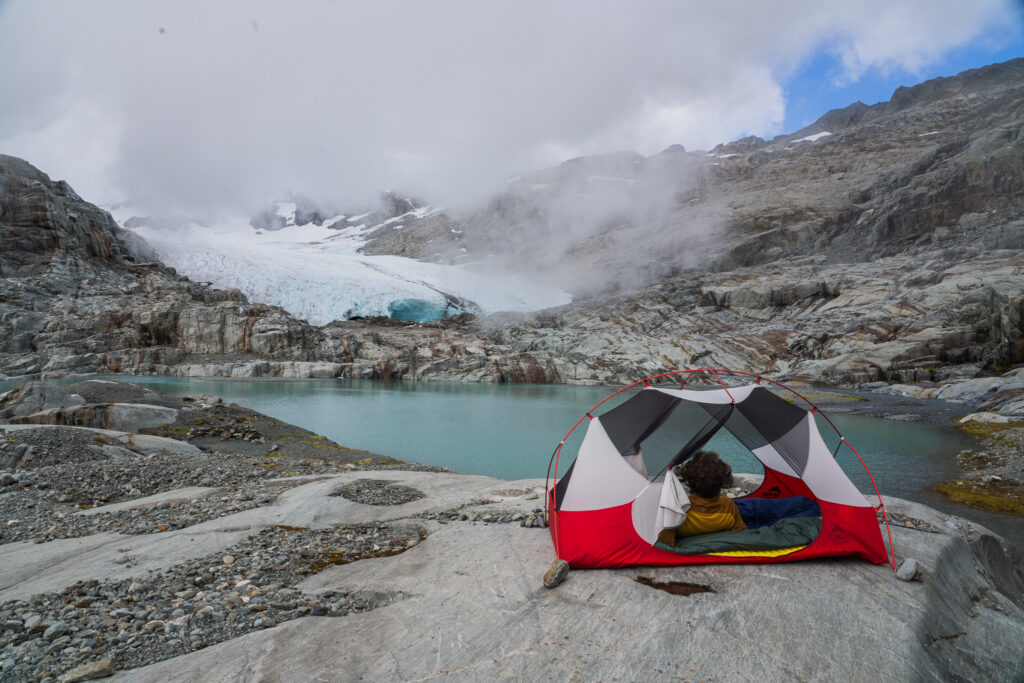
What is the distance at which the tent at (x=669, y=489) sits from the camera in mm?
5480

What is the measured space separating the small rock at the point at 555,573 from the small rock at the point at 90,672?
3683 millimetres

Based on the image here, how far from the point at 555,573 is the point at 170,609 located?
3770mm

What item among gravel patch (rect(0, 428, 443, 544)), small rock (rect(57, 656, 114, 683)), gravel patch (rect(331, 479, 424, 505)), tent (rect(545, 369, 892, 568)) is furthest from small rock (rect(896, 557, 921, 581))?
gravel patch (rect(0, 428, 443, 544))

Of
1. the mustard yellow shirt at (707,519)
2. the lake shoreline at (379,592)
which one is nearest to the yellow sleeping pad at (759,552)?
the lake shoreline at (379,592)

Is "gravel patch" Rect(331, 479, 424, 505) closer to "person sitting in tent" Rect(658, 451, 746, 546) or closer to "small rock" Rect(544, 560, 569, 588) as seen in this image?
"small rock" Rect(544, 560, 569, 588)

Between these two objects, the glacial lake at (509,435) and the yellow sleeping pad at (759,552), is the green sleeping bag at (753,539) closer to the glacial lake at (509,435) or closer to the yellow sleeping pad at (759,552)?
the yellow sleeping pad at (759,552)

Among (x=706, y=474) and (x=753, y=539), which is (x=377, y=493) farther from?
(x=753, y=539)

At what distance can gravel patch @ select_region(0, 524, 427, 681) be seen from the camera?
3.85 m

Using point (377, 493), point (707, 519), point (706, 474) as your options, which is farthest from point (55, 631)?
point (706, 474)

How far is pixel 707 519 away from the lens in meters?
5.79

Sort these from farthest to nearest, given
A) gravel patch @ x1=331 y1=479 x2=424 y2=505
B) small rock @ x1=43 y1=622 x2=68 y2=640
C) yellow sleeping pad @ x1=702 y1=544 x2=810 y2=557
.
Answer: gravel patch @ x1=331 y1=479 x2=424 y2=505 → yellow sleeping pad @ x1=702 y1=544 x2=810 y2=557 → small rock @ x1=43 y1=622 x2=68 y2=640

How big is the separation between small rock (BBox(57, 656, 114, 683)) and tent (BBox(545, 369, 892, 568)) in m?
4.13

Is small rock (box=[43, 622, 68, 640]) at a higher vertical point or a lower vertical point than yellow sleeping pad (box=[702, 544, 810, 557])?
lower

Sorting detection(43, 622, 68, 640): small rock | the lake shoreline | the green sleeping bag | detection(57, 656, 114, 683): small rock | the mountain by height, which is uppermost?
the mountain
